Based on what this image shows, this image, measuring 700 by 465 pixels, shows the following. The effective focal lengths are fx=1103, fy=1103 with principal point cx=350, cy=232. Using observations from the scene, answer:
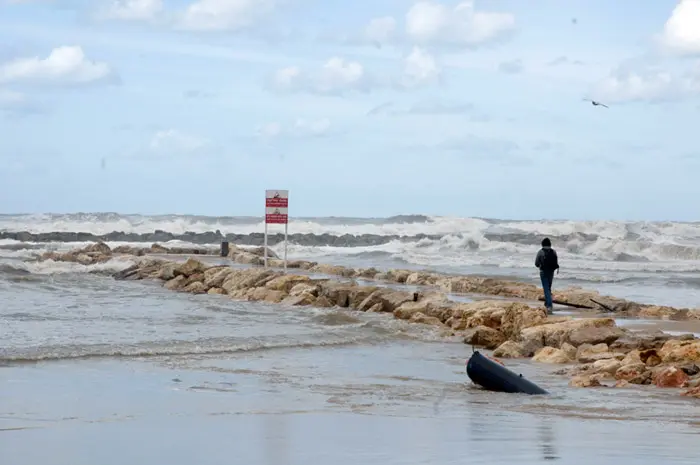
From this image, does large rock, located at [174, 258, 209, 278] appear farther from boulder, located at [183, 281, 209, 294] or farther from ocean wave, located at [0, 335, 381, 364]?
ocean wave, located at [0, 335, 381, 364]

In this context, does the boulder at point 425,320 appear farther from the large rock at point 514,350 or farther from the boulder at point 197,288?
the boulder at point 197,288

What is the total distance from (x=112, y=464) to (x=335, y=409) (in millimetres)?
3286

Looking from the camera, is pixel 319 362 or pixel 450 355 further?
pixel 450 355

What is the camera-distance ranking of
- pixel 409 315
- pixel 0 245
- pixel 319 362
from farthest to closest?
pixel 0 245 < pixel 409 315 < pixel 319 362

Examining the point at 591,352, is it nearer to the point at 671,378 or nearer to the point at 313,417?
the point at 671,378

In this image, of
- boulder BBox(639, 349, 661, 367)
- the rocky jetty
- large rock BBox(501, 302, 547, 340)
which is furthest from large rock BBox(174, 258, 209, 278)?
boulder BBox(639, 349, 661, 367)

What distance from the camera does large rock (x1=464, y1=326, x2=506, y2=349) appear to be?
53.7ft

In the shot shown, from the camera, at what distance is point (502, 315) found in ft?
58.1

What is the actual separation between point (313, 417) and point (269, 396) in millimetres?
1535

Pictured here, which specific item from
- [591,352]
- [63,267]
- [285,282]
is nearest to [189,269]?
[285,282]

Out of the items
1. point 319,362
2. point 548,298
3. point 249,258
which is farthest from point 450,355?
point 249,258

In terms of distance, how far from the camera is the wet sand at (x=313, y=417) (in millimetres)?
7758

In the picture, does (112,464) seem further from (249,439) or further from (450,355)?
(450,355)

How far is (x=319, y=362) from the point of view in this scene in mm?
14375
